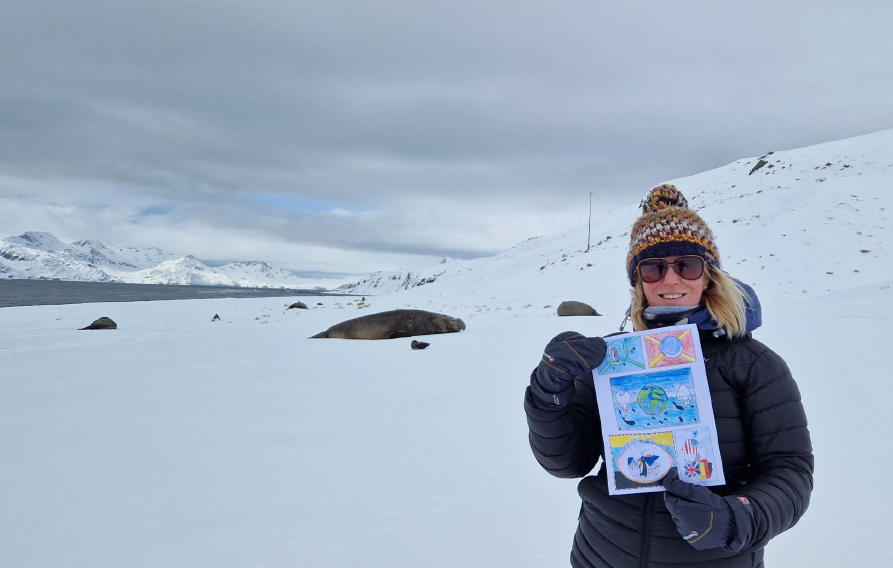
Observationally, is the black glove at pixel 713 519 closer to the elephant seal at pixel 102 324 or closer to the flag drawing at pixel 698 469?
the flag drawing at pixel 698 469

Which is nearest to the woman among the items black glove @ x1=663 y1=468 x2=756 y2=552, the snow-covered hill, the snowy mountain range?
black glove @ x1=663 y1=468 x2=756 y2=552

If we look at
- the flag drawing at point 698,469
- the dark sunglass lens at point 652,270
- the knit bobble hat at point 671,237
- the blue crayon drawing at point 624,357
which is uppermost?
the knit bobble hat at point 671,237

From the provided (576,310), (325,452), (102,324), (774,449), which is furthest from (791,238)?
(102,324)

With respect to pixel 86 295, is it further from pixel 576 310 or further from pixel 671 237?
pixel 671 237

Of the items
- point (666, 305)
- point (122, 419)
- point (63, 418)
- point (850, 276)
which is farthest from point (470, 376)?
point (850, 276)

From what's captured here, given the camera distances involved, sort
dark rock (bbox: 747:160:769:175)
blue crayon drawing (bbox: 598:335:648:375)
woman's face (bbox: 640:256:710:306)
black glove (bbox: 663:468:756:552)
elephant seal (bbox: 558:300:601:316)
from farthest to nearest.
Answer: dark rock (bbox: 747:160:769:175), elephant seal (bbox: 558:300:601:316), woman's face (bbox: 640:256:710:306), blue crayon drawing (bbox: 598:335:648:375), black glove (bbox: 663:468:756:552)

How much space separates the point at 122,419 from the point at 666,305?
4.58 meters

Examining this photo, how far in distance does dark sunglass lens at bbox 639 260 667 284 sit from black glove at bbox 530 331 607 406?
41 centimetres

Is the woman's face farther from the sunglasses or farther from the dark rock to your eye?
the dark rock

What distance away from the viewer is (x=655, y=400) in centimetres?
149

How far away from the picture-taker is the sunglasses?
172 centimetres

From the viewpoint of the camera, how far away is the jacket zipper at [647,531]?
4.88 feet

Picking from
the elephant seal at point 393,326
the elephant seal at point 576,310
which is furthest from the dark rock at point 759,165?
the elephant seal at point 393,326

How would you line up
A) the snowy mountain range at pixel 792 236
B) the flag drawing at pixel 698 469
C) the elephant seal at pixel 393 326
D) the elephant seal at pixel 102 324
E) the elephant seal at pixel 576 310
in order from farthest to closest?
the snowy mountain range at pixel 792 236, the elephant seal at pixel 576 310, the elephant seal at pixel 102 324, the elephant seal at pixel 393 326, the flag drawing at pixel 698 469
